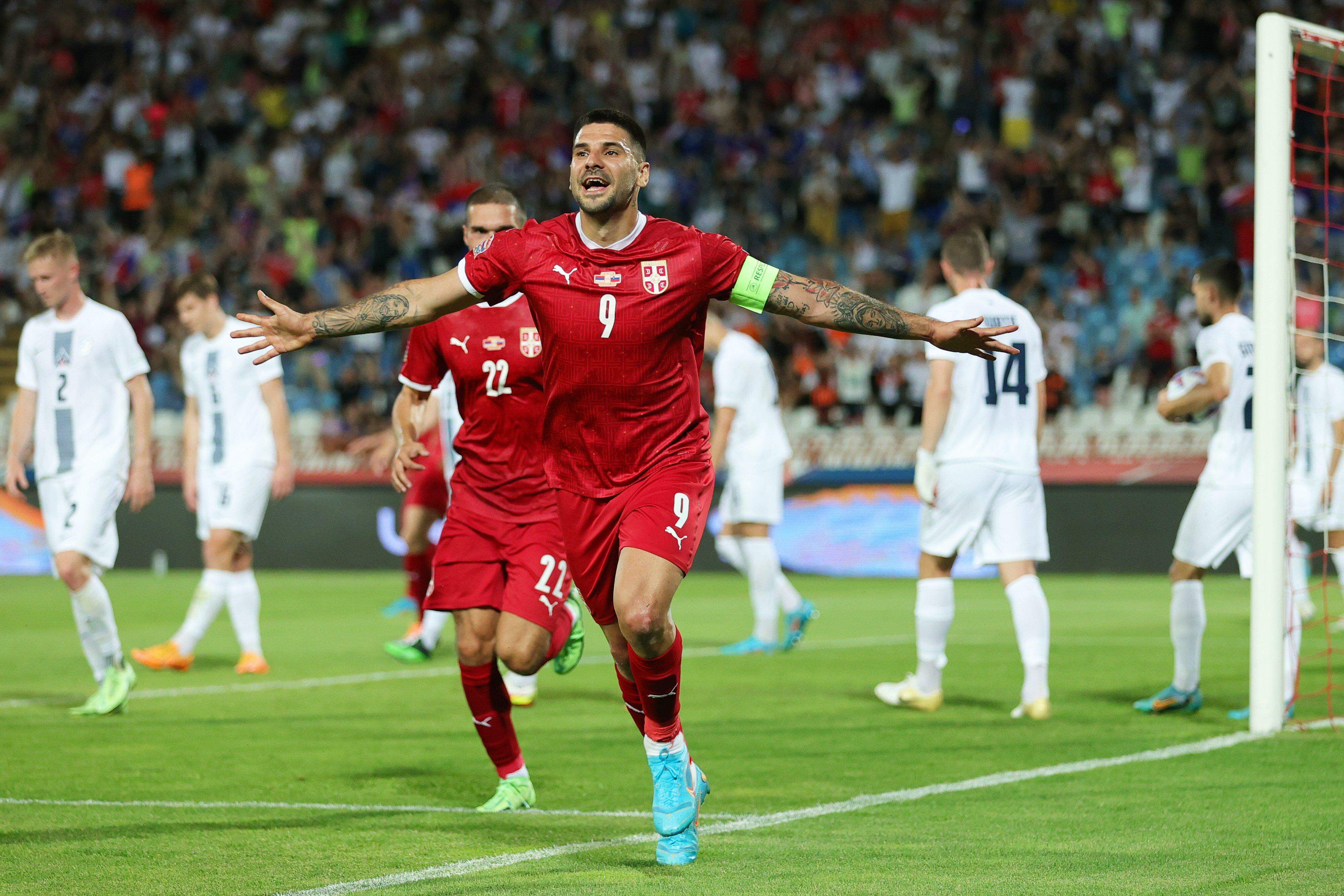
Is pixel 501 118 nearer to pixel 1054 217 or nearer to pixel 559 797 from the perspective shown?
pixel 1054 217

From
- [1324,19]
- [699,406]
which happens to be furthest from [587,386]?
[1324,19]

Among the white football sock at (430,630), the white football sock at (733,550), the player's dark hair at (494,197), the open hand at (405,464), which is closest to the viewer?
the open hand at (405,464)

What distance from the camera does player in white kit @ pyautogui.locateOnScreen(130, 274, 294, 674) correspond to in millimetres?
10188

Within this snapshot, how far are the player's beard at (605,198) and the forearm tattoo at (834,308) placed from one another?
525 millimetres

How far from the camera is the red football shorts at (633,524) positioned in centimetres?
497

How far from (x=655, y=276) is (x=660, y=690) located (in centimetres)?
125

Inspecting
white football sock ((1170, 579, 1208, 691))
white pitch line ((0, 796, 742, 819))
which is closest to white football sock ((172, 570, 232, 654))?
white pitch line ((0, 796, 742, 819))

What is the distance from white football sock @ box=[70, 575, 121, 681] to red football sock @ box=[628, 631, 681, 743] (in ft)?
12.8

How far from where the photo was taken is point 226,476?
1020cm

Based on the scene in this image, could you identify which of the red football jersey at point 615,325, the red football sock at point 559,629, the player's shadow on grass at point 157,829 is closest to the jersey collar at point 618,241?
the red football jersey at point 615,325

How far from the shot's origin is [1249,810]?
557 cm

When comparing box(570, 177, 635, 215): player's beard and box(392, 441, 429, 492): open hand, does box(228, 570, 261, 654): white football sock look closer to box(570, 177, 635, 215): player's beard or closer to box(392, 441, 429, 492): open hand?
box(392, 441, 429, 492): open hand

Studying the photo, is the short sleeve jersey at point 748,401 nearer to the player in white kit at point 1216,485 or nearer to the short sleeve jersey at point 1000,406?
the short sleeve jersey at point 1000,406

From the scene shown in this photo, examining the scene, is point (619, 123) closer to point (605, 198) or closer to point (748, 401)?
point (605, 198)
